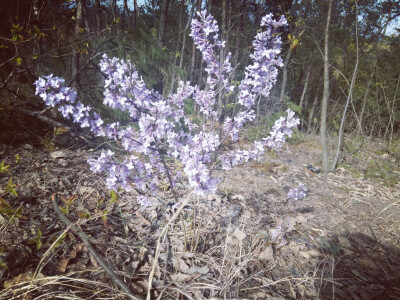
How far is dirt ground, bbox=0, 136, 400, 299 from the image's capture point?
1.46m

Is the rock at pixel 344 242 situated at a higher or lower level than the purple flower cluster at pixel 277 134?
lower

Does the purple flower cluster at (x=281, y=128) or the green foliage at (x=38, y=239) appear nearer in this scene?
the green foliage at (x=38, y=239)

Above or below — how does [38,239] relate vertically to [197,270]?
above

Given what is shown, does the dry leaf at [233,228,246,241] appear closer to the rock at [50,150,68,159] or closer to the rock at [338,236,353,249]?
the rock at [338,236,353,249]

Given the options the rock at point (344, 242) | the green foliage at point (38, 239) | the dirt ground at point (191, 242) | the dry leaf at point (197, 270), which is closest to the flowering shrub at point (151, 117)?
the dirt ground at point (191, 242)

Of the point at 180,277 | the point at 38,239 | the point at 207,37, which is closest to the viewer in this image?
the point at 38,239

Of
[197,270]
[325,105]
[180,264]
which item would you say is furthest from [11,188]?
[325,105]

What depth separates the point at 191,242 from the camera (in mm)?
1921

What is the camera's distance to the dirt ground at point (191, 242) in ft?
4.77

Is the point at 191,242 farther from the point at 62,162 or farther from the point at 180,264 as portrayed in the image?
the point at 62,162

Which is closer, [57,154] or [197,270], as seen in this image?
[197,270]

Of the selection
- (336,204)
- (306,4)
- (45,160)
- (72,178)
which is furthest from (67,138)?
A: (306,4)

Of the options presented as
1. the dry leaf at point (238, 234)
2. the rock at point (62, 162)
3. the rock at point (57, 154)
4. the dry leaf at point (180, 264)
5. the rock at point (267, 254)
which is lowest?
the rock at point (267, 254)

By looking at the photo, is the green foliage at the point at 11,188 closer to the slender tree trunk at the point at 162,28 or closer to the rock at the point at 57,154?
the rock at the point at 57,154
